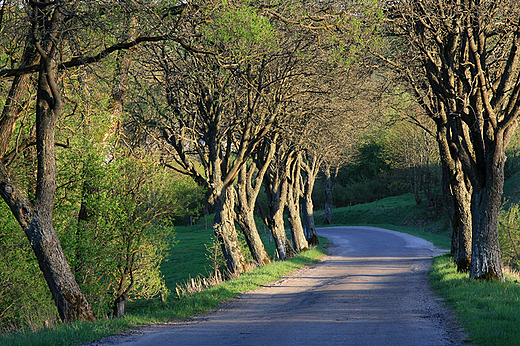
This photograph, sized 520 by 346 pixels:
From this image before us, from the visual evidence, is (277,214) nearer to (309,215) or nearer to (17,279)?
(309,215)

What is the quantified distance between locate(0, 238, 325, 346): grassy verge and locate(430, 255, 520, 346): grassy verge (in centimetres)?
537

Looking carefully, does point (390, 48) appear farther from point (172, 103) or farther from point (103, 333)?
point (103, 333)

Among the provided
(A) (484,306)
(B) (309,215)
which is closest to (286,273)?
(A) (484,306)

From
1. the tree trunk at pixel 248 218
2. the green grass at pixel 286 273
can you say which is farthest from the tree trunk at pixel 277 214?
the tree trunk at pixel 248 218

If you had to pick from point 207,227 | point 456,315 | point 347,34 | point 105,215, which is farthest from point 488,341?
point 207,227

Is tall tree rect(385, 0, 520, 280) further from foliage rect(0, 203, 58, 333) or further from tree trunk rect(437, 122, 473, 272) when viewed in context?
foliage rect(0, 203, 58, 333)

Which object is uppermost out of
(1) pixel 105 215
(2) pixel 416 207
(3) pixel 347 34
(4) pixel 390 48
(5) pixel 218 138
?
(4) pixel 390 48

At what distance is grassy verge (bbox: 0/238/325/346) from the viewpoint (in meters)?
6.93

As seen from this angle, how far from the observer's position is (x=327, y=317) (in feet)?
28.6

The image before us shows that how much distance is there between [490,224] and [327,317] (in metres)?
5.64

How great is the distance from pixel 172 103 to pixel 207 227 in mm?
47032

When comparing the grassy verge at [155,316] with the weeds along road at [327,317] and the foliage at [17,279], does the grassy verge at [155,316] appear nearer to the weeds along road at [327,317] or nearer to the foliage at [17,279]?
the weeds along road at [327,317]

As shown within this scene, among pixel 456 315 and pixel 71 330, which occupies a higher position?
pixel 71 330

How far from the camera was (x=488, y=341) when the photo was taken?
643 cm
